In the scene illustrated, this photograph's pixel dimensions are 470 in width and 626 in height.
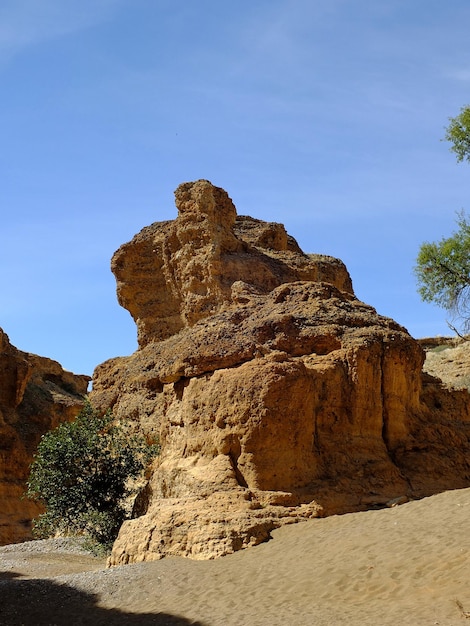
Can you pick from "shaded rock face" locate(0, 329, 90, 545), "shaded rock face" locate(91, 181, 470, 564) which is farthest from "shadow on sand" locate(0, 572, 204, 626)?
"shaded rock face" locate(0, 329, 90, 545)

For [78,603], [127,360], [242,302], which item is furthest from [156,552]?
[127,360]

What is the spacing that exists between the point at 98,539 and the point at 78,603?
21.4 feet

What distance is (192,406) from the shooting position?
1792cm

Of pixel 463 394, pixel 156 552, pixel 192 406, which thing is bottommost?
pixel 156 552

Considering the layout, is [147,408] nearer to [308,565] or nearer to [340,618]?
[308,565]

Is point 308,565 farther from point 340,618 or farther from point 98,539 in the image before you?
point 98,539

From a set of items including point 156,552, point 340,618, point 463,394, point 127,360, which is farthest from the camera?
point 127,360

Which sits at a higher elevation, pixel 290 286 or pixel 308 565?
pixel 290 286

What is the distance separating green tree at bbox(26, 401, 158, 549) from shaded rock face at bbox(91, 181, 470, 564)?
2.87ft

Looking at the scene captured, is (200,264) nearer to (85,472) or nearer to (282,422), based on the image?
(85,472)

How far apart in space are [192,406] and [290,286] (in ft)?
14.7

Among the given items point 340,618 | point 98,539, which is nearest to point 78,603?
point 340,618

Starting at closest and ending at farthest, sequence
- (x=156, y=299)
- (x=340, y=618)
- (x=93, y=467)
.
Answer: (x=340, y=618)
(x=93, y=467)
(x=156, y=299)

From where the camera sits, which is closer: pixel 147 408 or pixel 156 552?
pixel 156 552
